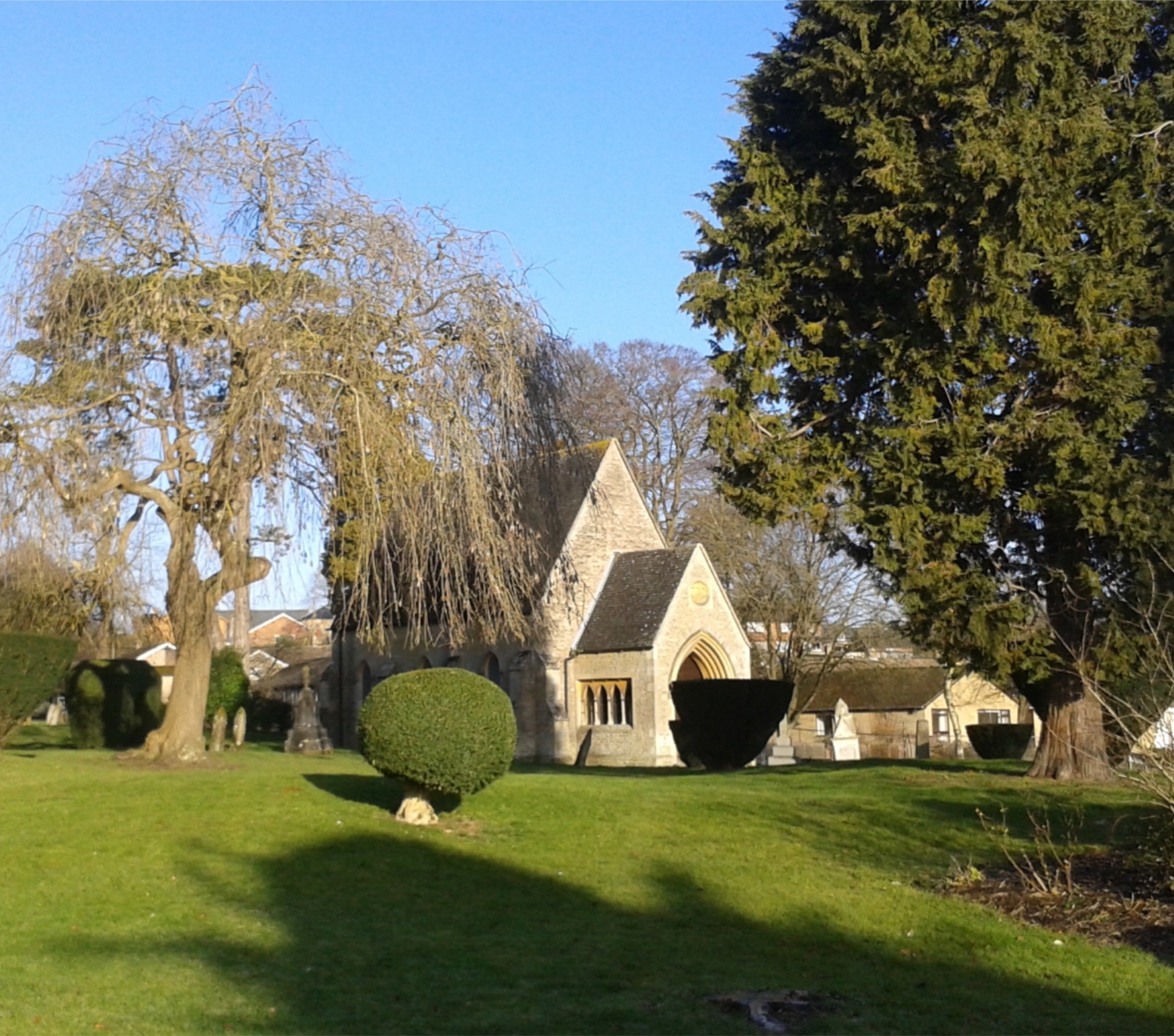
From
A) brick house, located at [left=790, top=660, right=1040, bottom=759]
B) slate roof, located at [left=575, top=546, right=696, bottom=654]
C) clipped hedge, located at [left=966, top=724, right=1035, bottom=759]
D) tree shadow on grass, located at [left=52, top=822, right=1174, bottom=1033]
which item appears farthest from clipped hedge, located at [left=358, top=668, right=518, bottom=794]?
brick house, located at [left=790, top=660, right=1040, bottom=759]

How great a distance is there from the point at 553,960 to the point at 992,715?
48.0m

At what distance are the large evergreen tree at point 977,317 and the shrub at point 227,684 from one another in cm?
1584

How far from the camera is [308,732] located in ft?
80.8

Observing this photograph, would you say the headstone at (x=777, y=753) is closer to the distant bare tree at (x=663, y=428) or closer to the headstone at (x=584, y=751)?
the headstone at (x=584, y=751)

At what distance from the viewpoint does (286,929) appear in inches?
384

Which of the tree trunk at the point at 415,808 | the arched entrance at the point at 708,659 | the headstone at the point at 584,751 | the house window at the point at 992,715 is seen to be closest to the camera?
the tree trunk at the point at 415,808

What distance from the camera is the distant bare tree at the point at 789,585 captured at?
1619 inches

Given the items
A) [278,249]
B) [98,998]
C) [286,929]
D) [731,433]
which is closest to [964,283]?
[731,433]

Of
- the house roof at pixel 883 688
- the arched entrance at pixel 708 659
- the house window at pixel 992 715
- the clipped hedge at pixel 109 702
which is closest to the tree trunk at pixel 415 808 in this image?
the clipped hedge at pixel 109 702

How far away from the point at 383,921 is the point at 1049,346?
37.0 feet

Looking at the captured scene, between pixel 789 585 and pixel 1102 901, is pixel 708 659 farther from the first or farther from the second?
pixel 1102 901

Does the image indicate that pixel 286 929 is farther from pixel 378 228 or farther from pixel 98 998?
pixel 378 228

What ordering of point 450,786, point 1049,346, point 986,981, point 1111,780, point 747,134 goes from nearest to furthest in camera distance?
1. point 986,981
2. point 450,786
3. point 1049,346
4. point 1111,780
5. point 747,134

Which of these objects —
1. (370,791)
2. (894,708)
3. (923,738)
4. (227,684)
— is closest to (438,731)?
(370,791)
